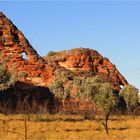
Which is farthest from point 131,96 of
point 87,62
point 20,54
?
point 87,62

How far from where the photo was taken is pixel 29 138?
19.5 meters

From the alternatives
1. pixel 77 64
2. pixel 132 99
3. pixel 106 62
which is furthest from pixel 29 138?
pixel 106 62

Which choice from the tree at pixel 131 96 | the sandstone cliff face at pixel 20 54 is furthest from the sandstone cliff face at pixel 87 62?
the tree at pixel 131 96

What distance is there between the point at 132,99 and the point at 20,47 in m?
23.3

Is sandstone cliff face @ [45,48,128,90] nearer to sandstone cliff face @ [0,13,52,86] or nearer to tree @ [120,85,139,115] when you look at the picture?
sandstone cliff face @ [0,13,52,86]

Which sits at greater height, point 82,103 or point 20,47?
point 20,47

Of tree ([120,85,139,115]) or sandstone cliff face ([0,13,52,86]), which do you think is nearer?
tree ([120,85,139,115])

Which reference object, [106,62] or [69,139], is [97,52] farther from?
[69,139]

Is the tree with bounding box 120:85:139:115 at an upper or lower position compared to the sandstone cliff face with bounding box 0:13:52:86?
lower

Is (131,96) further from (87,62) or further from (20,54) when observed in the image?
(87,62)

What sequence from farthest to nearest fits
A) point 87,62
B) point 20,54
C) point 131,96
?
point 87,62
point 20,54
point 131,96

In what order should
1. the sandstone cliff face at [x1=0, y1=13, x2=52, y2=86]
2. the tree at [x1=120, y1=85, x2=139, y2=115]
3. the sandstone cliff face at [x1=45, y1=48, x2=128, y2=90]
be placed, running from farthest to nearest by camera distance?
the sandstone cliff face at [x1=45, y1=48, x2=128, y2=90] → the sandstone cliff face at [x1=0, y1=13, x2=52, y2=86] → the tree at [x1=120, y1=85, x2=139, y2=115]

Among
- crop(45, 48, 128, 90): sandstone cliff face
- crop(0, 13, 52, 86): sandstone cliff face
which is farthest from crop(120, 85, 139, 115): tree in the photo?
crop(45, 48, 128, 90): sandstone cliff face

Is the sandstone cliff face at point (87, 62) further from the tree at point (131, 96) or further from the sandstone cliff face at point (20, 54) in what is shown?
the tree at point (131, 96)
